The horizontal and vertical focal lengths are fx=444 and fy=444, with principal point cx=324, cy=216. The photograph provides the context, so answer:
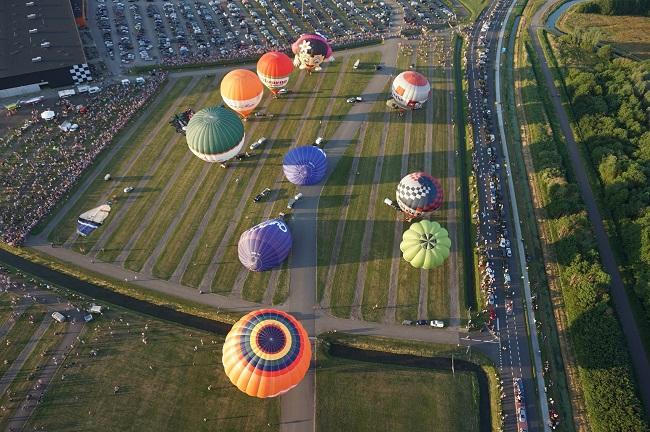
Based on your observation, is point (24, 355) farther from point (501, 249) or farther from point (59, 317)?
point (501, 249)

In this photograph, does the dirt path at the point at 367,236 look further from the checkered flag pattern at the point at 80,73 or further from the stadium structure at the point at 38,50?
the stadium structure at the point at 38,50

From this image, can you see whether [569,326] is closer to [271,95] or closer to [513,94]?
[513,94]

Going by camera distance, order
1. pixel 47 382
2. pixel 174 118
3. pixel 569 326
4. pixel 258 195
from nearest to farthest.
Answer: pixel 47 382 < pixel 569 326 < pixel 258 195 < pixel 174 118

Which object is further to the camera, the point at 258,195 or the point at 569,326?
the point at 258,195

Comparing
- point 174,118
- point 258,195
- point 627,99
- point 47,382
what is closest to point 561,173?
point 627,99

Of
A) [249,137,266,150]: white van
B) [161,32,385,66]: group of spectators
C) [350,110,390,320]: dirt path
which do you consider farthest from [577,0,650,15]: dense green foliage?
[249,137,266,150]: white van

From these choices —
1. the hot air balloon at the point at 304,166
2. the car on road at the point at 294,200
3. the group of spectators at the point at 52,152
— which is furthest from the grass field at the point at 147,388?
the hot air balloon at the point at 304,166

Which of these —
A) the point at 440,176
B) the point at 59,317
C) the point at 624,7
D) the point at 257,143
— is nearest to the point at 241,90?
the point at 257,143
